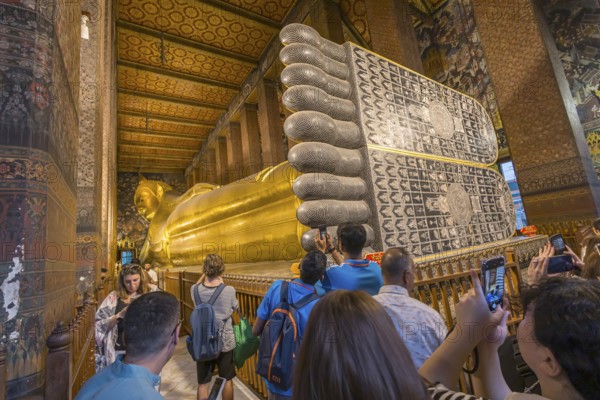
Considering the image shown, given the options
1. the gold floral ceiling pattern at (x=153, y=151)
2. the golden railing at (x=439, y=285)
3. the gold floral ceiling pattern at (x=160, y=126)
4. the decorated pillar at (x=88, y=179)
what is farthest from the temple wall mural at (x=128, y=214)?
the golden railing at (x=439, y=285)

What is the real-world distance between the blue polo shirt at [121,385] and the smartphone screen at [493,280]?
0.92m

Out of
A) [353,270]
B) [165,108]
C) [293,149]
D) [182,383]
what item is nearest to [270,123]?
[165,108]

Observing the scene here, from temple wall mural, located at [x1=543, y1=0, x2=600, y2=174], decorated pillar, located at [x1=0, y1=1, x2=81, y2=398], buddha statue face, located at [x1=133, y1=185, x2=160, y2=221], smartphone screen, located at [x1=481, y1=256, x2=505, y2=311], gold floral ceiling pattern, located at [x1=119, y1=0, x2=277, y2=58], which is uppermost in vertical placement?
gold floral ceiling pattern, located at [x1=119, y1=0, x2=277, y2=58]

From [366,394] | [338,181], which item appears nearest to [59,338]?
[366,394]

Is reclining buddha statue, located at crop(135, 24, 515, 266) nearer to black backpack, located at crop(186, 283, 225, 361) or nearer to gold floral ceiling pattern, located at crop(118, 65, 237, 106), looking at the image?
black backpack, located at crop(186, 283, 225, 361)

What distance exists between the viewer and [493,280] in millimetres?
800

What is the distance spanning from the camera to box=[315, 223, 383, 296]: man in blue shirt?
1.53 m

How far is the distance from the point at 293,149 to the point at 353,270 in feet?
4.11

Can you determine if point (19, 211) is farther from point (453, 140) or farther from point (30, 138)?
point (453, 140)

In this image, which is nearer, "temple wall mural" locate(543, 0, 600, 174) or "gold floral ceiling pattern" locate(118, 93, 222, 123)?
"temple wall mural" locate(543, 0, 600, 174)

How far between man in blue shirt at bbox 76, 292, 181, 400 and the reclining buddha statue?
4.99 ft

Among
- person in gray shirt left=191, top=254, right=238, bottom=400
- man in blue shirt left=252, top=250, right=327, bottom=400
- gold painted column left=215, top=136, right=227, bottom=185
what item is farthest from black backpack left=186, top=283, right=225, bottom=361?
gold painted column left=215, top=136, right=227, bottom=185

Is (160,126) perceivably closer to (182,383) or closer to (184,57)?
(184,57)

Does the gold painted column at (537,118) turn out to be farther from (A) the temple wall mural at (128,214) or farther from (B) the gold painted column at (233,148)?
(A) the temple wall mural at (128,214)
